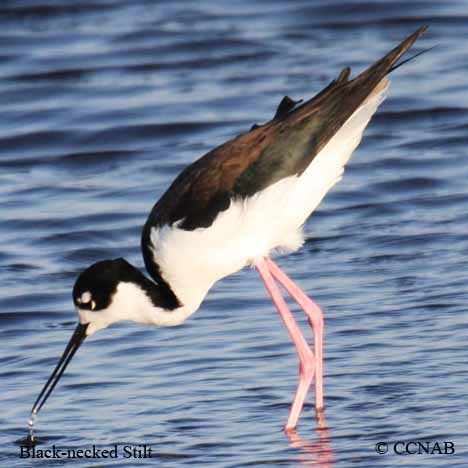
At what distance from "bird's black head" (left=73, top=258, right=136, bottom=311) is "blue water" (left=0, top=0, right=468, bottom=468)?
1.66 feet

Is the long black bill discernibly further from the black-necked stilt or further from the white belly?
the white belly

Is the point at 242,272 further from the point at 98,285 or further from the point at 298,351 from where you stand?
the point at 98,285

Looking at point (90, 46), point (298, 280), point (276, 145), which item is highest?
point (276, 145)

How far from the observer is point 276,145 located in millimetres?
7805

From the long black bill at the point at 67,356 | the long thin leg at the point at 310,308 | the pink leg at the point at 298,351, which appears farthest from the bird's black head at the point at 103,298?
the long thin leg at the point at 310,308

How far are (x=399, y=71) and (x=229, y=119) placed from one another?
6.19 feet

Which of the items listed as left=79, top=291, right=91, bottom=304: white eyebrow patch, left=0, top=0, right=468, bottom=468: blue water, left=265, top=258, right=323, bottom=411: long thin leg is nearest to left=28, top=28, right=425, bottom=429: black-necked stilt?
left=79, top=291, right=91, bottom=304: white eyebrow patch

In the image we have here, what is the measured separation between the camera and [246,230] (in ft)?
25.8

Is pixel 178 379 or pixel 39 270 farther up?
pixel 178 379

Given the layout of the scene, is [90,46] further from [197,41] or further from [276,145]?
[276,145]

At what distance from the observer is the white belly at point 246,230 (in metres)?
7.75

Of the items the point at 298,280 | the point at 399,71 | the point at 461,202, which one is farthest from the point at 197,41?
the point at 298,280

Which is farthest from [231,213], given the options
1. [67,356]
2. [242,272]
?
[242,272]

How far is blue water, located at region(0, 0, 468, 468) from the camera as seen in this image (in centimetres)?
751
